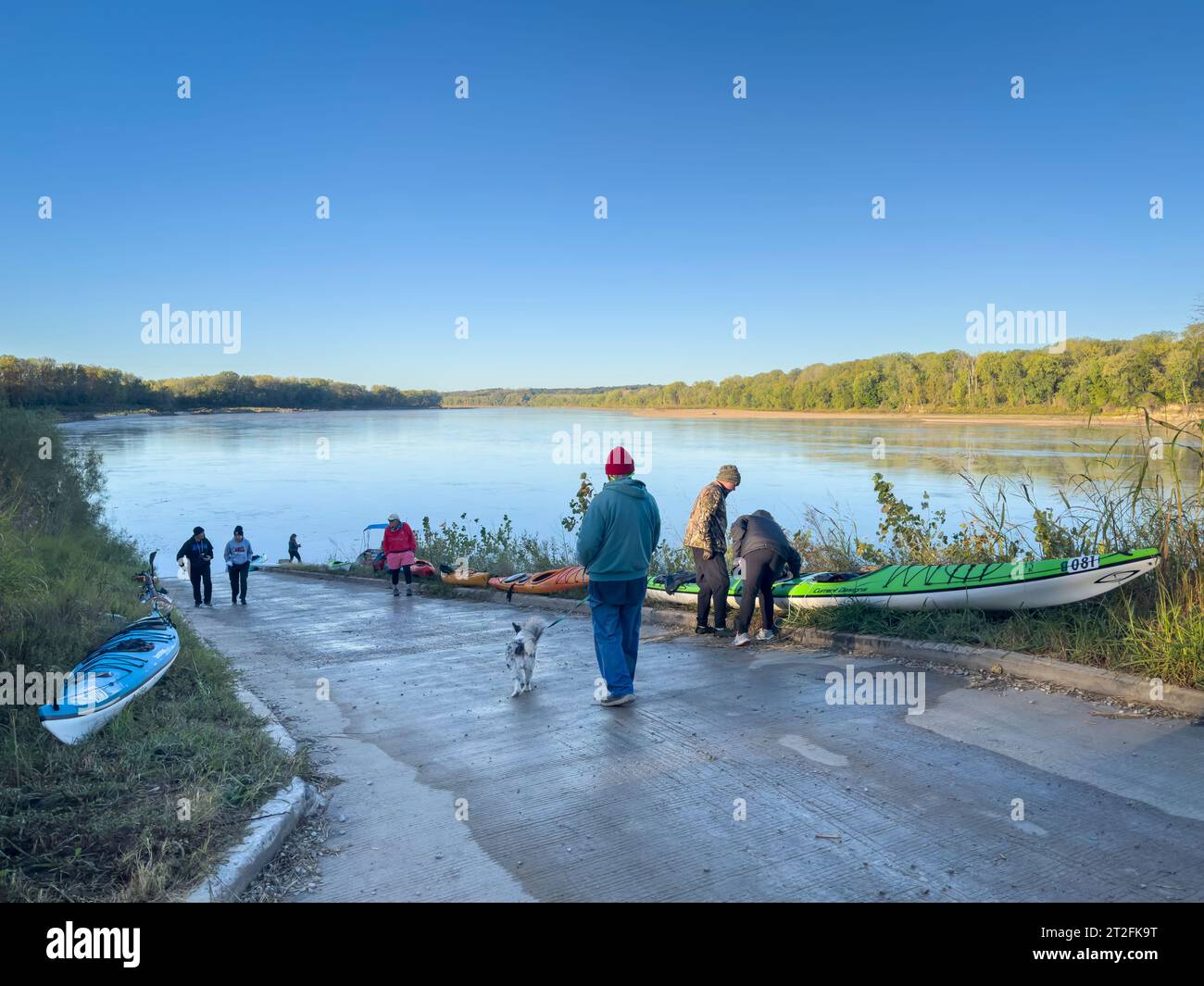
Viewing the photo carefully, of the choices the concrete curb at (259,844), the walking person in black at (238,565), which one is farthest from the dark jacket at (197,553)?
the concrete curb at (259,844)

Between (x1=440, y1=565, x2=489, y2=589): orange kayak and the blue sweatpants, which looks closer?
the blue sweatpants

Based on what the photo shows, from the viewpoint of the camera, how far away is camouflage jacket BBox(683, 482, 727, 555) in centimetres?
885

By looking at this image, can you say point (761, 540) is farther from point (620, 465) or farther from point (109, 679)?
point (109, 679)

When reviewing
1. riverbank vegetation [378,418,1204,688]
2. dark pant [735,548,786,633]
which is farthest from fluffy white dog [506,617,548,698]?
riverbank vegetation [378,418,1204,688]

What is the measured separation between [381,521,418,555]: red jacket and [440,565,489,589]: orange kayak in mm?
790

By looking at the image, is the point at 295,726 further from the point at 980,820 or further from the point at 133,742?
the point at 980,820

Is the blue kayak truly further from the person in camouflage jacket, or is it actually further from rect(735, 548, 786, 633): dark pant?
rect(735, 548, 786, 633): dark pant

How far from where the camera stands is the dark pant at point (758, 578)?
8305mm

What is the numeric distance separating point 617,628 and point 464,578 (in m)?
9.33

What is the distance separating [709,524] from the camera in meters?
8.87

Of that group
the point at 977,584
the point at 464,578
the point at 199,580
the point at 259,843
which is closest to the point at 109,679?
the point at 259,843

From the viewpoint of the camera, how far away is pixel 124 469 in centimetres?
6181
